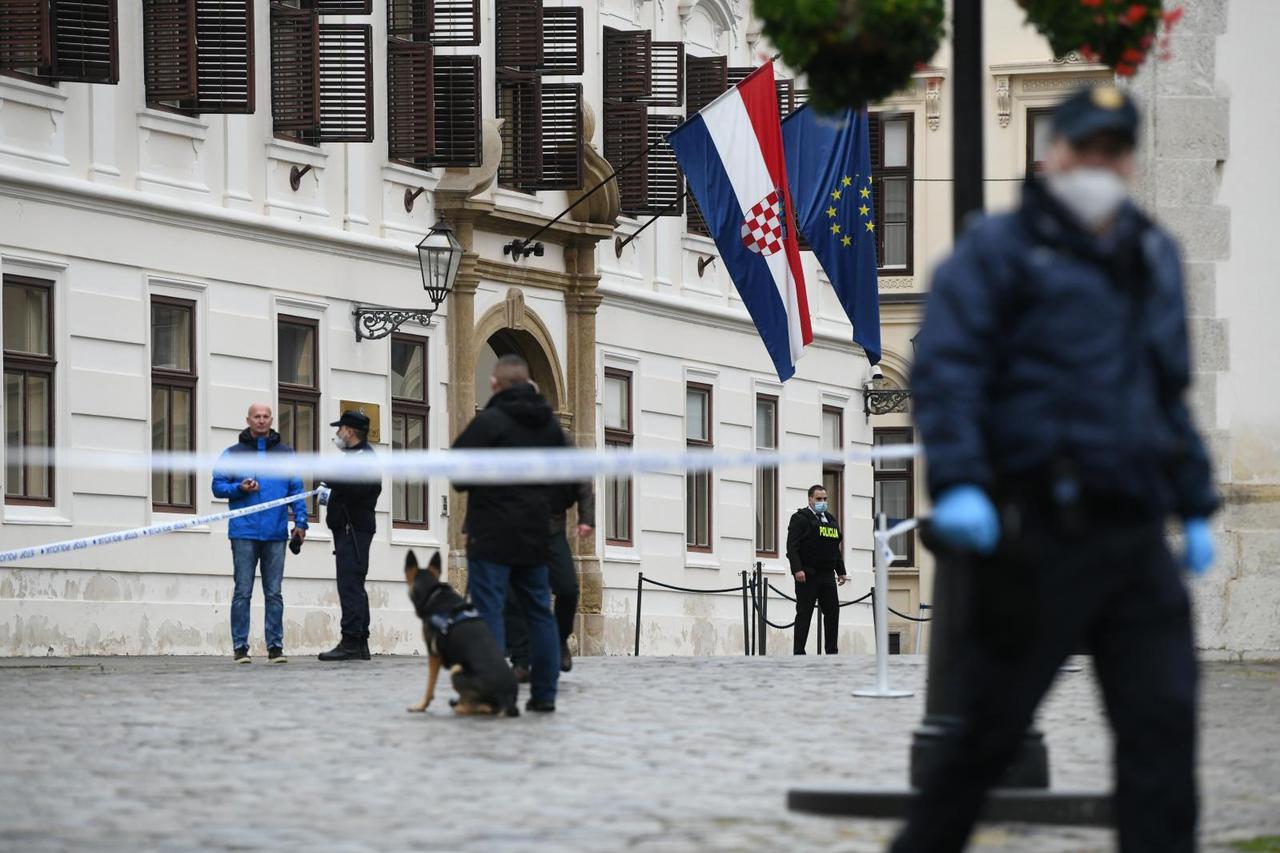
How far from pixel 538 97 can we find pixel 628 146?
89.2 inches

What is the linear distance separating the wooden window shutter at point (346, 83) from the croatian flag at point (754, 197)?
13.9ft

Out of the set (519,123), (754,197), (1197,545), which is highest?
(519,123)

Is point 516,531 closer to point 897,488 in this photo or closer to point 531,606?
point 531,606

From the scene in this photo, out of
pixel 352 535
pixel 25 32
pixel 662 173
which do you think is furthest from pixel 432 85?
pixel 352 535

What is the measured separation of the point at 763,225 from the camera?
24.8 meters

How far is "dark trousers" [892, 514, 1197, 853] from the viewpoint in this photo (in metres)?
6.14

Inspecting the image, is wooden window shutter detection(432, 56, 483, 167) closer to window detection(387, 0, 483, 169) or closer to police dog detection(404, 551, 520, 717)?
window detection(387, 0, 483, 169)

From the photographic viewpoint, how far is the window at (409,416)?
101ft

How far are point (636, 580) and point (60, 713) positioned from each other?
21888mm

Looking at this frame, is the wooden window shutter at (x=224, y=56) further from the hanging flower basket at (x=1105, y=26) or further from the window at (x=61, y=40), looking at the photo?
the hanging flower basket at (x=1105, y=26)

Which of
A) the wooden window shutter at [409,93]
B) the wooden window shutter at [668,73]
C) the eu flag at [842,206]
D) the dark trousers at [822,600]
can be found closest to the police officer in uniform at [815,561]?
the dark trousers at [822,600]

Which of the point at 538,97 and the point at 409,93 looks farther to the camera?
the point at 538,97

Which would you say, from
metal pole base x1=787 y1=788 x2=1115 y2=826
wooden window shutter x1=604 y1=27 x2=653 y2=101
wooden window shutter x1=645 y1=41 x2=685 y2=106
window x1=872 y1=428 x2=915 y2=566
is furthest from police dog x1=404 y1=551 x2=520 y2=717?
window x1=872 y1=428 x2=915 y2=566

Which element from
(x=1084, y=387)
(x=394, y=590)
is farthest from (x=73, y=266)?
(x=1084, y=387)
